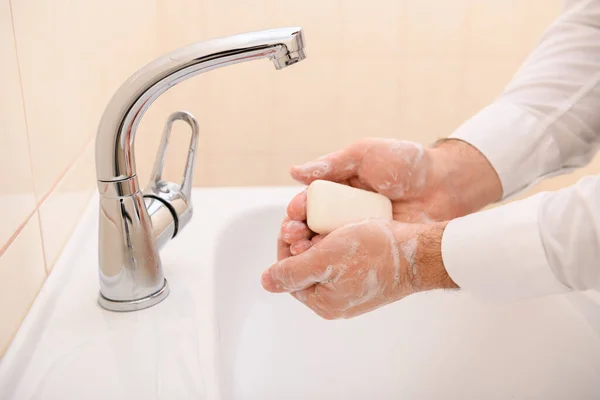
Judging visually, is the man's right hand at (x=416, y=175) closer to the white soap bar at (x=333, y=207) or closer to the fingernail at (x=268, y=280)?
the white soap bar at (x=333, y=207)

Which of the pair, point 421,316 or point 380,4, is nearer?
point 421,316

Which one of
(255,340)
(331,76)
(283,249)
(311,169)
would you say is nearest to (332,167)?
(311,169)

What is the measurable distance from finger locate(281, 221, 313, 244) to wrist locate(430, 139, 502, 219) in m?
0.20

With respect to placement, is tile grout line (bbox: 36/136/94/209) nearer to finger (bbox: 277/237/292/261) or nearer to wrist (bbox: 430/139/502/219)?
finger (bbox: 277/237/292/261)

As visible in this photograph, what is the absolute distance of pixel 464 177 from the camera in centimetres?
85

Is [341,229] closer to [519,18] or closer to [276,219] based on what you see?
[276,219]

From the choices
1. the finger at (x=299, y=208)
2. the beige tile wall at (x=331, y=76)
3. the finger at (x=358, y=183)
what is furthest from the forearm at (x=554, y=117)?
the beige tile wall at (x=331, y=76)

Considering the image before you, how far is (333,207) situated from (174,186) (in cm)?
18

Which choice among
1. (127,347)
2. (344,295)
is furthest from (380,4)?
(127,347)

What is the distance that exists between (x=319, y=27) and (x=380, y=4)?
0.53ft

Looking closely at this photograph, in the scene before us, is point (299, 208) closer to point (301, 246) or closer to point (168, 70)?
point (301, 246)

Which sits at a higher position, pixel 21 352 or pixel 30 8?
pixel 30 8

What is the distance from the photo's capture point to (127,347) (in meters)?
0.57

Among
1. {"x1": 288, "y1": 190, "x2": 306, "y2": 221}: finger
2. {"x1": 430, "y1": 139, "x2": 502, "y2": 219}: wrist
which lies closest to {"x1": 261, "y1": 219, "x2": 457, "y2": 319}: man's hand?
{"x1": 288, "y1": 190, "x2": 306, "y2": 221}: finger
